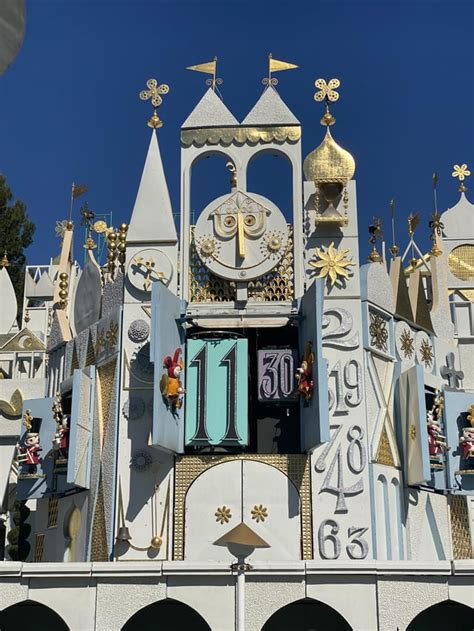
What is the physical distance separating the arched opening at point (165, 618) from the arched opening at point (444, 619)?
3748 millimetres

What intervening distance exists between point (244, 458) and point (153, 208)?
5805 millimetres

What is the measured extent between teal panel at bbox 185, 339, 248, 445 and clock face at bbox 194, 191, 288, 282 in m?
1.67

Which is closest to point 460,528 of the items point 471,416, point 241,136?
point 471,416

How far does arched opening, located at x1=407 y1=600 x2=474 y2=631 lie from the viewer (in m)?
15.8

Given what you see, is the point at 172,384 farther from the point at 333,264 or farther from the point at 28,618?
the point at 28,618

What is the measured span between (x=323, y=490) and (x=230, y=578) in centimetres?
354

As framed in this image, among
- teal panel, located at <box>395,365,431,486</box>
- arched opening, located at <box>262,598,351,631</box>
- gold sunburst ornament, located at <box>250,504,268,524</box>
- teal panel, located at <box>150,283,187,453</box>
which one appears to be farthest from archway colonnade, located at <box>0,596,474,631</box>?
teal panel, located at <box>150,283,187,453</box>

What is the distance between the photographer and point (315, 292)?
17.4 m

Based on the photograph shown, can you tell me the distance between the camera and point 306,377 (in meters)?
17.3

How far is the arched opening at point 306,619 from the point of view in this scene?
16.0 m

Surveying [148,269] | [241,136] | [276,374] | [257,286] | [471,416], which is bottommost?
[471,416]

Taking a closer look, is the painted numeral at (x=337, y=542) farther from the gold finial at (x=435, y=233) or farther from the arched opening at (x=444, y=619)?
the gold finial at (x=435, y=233)

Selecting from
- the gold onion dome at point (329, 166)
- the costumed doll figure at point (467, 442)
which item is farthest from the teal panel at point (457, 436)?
the gold onion dome at point (329, 166)

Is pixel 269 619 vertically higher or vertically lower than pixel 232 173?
lower
